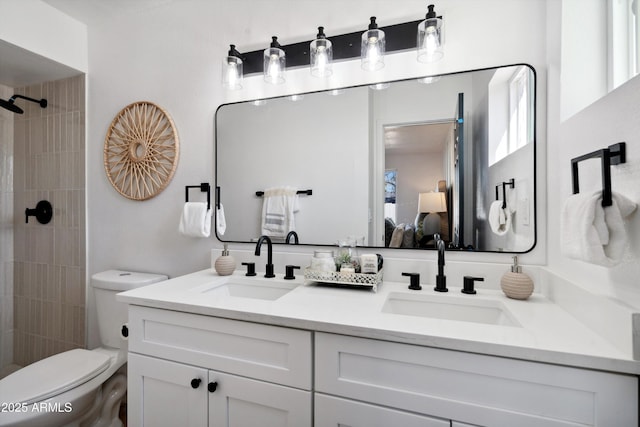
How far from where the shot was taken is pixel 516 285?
107 cm

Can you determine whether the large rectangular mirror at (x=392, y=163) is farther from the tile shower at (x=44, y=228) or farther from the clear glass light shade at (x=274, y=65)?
the tile shower at (x=44, y=228)

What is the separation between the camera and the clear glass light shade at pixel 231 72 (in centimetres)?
153

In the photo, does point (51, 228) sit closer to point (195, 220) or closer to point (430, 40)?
point (195, 220)

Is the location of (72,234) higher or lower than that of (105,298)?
higher

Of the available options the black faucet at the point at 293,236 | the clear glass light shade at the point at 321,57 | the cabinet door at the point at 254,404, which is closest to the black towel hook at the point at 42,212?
the black faucet at the point at 293,236

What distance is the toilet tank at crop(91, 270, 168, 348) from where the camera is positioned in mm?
1638

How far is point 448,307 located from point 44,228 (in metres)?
2.58

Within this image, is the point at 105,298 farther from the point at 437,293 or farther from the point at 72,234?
the point at 437,293

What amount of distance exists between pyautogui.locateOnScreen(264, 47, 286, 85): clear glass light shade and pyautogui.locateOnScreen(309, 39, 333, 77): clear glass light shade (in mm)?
164

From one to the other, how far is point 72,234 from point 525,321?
2.52m

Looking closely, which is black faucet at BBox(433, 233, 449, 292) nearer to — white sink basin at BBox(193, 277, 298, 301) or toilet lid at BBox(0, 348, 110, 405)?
white sink basin at BBox(193, 277, 298, 301)

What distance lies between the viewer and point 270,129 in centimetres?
157

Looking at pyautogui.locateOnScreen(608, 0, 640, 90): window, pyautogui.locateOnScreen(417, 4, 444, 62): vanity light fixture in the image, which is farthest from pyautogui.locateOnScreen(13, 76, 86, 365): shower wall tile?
pyautogui.locateOnScreen(608, 0, 640, 90): window

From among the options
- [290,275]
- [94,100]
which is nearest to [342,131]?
[290,275]
